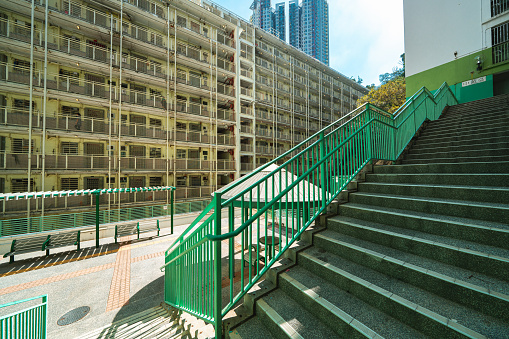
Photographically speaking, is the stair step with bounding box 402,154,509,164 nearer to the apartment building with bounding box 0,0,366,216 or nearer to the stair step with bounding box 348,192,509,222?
the stair step with bounding box 348,192,509,222

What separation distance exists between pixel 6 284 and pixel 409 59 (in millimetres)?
25746

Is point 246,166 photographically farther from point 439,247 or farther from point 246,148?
point 439,247

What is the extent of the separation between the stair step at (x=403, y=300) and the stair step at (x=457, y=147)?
4.53 metres

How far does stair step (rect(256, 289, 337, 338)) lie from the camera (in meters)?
2.03

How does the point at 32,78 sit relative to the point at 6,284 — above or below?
above

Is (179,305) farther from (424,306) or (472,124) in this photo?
(472,124)

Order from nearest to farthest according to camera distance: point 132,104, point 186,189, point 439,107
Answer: point 439,107 → point 132,104 → point 186,189

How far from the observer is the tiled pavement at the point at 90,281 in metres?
4.73

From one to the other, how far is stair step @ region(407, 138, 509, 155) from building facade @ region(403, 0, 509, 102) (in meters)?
10.4

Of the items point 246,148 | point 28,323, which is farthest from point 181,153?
point 28,323

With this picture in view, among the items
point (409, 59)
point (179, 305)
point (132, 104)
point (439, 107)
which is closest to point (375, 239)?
point (179, 305)

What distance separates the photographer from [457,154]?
4.73 meters

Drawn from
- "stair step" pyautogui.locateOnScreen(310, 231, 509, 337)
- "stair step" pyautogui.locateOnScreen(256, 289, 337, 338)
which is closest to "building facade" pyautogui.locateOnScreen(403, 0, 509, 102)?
"stair step" pyautogui.locateOnScreen(310, 231, 509, 337)

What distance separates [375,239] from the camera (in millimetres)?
2822
